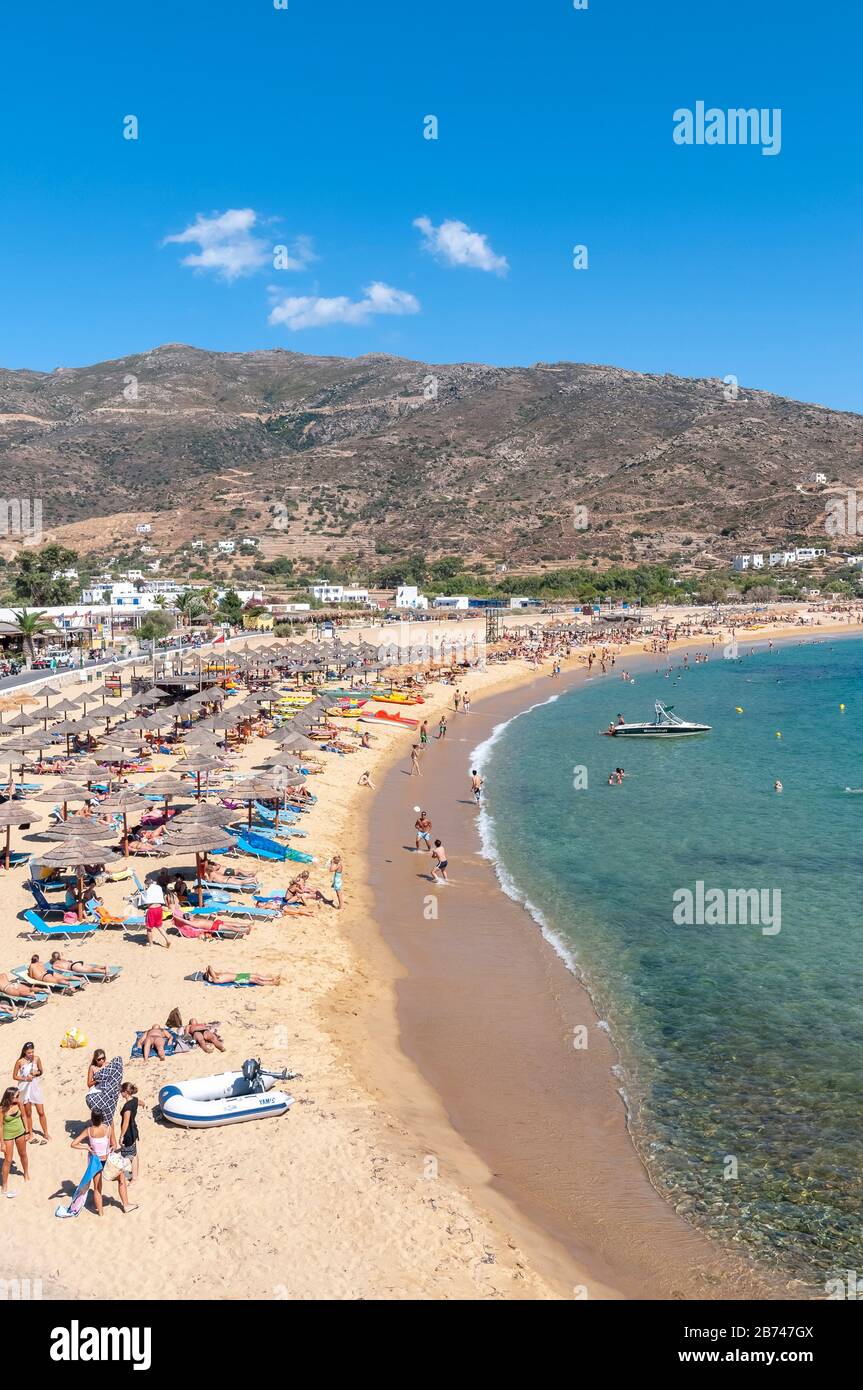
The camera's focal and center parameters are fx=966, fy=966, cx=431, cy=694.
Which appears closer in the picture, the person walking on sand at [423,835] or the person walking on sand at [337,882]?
the person walking on sand at [337,882]

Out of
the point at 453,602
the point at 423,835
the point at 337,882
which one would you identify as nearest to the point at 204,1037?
the point at 337,882

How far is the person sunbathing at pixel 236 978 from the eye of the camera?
43.3ft

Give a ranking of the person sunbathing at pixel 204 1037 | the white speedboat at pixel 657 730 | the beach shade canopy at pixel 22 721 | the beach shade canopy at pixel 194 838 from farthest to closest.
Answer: the white speedboat at pixel 657 730, the beach shade canopy at pixel 22 721, the beach shade canopy at pixel 194 838, the person sunbathing at pixel 204 1037

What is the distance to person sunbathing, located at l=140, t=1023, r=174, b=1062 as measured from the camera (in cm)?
1103

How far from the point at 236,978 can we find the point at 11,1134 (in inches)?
192

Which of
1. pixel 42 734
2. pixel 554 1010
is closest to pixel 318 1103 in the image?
pixel 554 1010

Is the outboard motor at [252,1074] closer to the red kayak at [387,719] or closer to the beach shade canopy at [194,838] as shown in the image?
the beach shade canopy at [194,838]

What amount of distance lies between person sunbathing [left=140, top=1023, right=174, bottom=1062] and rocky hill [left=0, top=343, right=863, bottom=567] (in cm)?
10778

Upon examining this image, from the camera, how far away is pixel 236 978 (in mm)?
13312

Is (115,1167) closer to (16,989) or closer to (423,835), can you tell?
(16,989)

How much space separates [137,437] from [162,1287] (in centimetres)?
17122

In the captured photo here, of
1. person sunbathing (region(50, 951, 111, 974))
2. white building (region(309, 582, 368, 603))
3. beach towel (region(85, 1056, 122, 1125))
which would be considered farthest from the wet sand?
white building (region(309, 582, 368, 603))

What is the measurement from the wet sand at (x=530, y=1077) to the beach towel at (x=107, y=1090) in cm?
370

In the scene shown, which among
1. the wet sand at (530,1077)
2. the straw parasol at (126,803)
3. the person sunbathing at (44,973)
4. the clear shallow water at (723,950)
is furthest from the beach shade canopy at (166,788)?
the person sunbathing at (44,973)
